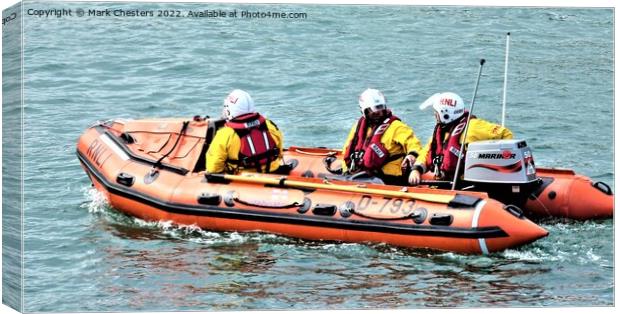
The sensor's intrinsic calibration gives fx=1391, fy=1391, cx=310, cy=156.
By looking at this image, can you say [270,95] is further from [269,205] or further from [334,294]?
[334,294]

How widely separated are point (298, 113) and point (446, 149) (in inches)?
122

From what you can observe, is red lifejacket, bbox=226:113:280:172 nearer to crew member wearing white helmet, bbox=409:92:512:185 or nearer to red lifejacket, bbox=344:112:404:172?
red lifejacket, bbox=344:112:404:172

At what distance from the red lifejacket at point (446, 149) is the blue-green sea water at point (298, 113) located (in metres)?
0.94

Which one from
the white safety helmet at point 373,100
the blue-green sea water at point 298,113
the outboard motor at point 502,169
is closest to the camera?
the blue-green sea water at point 298,113

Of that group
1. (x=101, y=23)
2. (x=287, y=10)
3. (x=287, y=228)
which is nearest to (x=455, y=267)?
(x=287, y=228)

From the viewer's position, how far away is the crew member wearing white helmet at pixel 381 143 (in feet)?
45.5

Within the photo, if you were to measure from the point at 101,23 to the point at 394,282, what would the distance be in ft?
11.2

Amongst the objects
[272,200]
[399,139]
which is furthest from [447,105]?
[272,200]

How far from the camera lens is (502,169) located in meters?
13.2

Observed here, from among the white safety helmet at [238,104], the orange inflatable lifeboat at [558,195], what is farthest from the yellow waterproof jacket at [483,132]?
the white safety helmet at [238,104]

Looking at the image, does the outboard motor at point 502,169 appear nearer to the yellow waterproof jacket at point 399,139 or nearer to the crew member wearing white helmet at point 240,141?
the yellow waterproof jacket at point 399,139

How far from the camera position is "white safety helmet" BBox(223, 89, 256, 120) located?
1403 centimetres

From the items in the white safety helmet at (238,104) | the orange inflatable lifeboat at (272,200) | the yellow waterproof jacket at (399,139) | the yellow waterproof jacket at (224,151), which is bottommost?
the orange inflatable lifeboat at (272,200)

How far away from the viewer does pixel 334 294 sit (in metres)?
11.8
